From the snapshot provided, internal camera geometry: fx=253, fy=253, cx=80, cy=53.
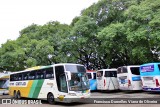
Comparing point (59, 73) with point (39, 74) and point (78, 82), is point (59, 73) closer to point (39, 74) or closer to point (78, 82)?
point (78, 82)

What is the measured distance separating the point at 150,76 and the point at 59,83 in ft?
23.8

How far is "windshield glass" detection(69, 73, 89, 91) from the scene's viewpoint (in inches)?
594

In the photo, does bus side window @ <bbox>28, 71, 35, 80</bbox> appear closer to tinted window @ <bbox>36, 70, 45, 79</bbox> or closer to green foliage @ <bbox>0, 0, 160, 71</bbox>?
tinted window @ <bbox>36, 70, 45, 79</bbox>

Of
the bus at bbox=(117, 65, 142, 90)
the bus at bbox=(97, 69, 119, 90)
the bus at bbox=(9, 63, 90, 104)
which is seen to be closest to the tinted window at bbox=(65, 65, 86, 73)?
the bus at bbox=(9, 63, 90, 104)

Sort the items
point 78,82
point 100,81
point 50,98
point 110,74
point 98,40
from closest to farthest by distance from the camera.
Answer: point 78,82, point 50,98, point 110,74, point 100,81, point 98,40

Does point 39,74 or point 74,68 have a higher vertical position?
point 74,68

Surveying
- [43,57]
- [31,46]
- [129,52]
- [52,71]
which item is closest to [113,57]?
[129,52]

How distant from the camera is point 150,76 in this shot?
18828 millimetres

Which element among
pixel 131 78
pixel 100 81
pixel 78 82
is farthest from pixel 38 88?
pixel 131 78

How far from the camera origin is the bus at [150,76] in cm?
1822

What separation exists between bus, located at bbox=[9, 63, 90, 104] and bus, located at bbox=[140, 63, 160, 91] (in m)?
5.52

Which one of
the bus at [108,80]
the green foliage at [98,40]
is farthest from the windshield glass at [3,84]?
the bus at [108,80]

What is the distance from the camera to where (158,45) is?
2056 centimetres

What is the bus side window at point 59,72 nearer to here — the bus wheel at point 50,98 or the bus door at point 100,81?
the bus wheel at point 50,98
